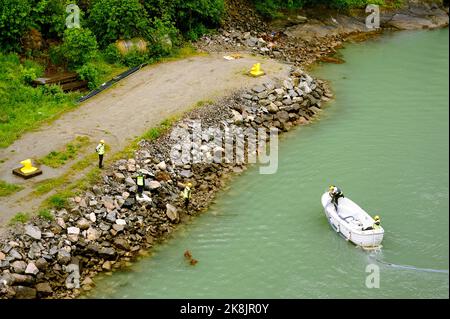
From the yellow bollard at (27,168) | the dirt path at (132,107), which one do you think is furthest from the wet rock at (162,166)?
the yellow bollard at (27,168)

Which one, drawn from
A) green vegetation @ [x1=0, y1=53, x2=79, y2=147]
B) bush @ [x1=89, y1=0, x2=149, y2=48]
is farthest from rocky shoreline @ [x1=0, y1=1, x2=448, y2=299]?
bush @ [x1=89, y1=0, x2=149, y2=48]

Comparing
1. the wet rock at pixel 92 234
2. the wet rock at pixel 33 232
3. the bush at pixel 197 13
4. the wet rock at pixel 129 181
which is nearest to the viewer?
the wet rock at pixel 33 232

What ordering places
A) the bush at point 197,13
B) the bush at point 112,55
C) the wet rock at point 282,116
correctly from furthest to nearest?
1. the bush at point 197,13
2. the bush at point 112,55
3. the wet rock at point 282,116

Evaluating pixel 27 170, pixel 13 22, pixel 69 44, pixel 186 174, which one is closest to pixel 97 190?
pixel 27 170

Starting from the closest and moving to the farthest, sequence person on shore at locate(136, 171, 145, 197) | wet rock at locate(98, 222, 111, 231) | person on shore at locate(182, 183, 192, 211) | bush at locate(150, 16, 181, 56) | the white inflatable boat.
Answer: the white inflatable boat, wet rock at locate(98, 222, 111, 231), person on shore at locate(136, 171, 145, 197), person on shore at locate(182, 183, 192, 211), bush at locate(150, 16, 181, 56)

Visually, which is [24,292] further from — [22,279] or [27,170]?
[27,170]

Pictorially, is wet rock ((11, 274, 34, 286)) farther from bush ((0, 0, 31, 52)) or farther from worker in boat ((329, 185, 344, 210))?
bush ((0, 0, 31, 52))

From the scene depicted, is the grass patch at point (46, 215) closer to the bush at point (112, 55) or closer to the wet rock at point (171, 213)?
the wet rock at point (171, 213)

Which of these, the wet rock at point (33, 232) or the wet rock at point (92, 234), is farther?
the wet rock at point (92, 234)
